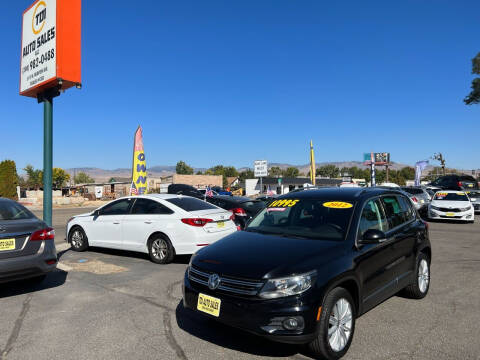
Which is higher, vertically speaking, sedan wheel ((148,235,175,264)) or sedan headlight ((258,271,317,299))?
sedan headlight ((258,271,317,299))

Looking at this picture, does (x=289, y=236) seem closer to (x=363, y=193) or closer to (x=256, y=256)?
(x=256, y=256)

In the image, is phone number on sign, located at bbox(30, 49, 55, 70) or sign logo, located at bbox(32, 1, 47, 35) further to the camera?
sign logo, located at bbox(32, 1, 47, 35)

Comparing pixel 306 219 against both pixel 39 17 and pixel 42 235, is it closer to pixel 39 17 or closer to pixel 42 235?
pixel 42 235

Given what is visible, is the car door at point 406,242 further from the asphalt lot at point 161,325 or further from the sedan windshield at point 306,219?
the sedan windshield at point 306,219

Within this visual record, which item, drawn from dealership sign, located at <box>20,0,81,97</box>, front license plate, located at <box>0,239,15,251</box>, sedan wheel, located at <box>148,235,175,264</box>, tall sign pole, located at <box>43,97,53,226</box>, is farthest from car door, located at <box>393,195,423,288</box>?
dealership sign, located at <box>20,0,81,97</box>

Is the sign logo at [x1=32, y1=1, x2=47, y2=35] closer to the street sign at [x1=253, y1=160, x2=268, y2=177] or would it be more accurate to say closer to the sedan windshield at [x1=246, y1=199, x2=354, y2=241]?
the sedan windshield at [x1=246, y1=199, x2=354, y2=241]

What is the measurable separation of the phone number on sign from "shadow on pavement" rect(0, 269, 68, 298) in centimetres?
601

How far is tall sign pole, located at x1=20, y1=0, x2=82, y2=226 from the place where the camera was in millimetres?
9570

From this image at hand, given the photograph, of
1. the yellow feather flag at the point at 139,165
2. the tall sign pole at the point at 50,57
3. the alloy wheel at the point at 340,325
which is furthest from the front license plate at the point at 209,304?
the yellow feather flag at the point at 139,165

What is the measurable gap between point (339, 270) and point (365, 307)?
77cm

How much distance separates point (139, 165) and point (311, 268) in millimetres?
14781

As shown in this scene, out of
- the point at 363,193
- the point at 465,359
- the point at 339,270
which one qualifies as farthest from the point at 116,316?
the point at 465,359

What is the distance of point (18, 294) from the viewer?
5707 millimetres

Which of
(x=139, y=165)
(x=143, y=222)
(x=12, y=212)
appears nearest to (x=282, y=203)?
(x=143, y=222)
